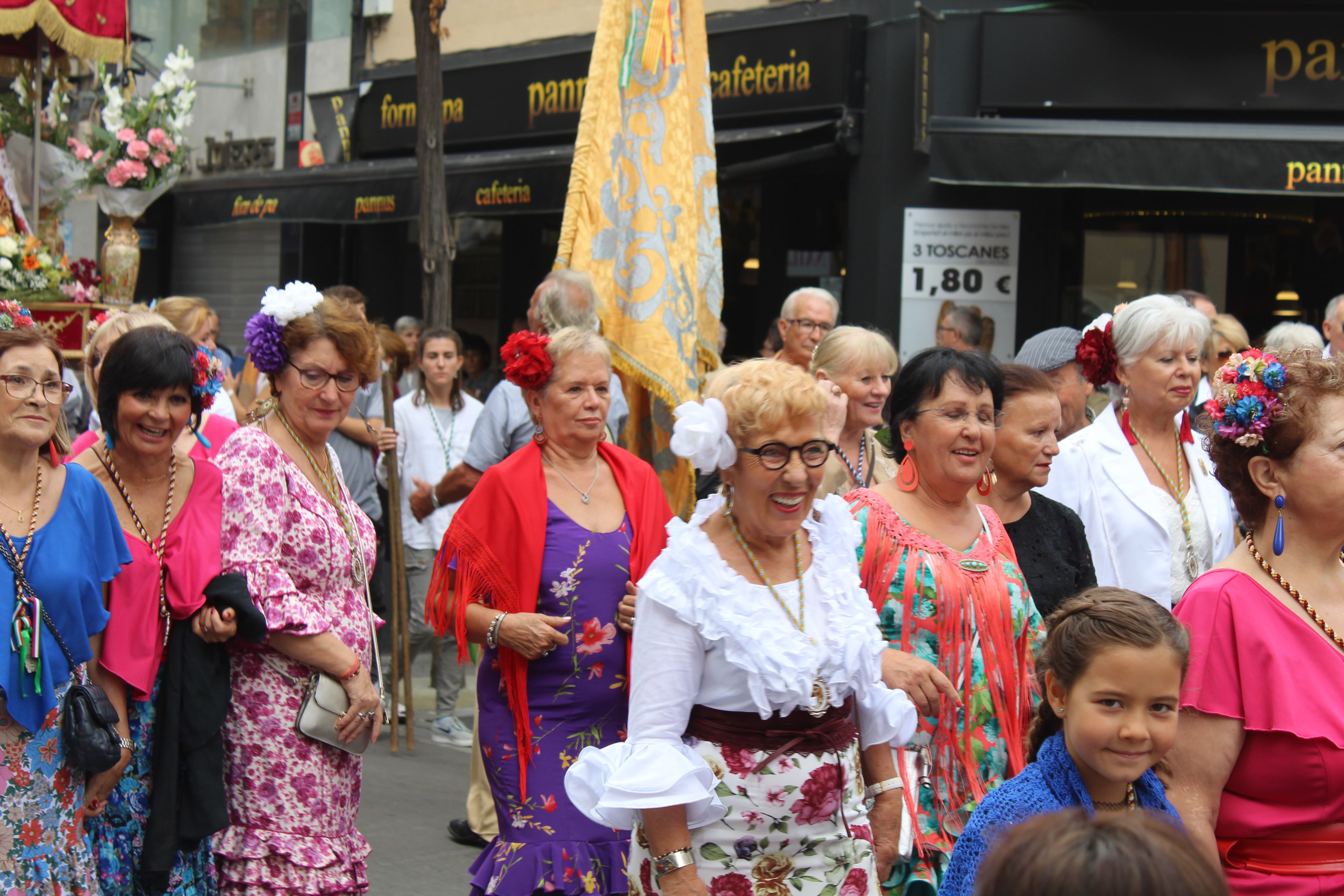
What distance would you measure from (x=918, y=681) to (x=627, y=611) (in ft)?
3.56

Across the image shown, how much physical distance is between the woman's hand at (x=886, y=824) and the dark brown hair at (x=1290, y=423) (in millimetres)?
994

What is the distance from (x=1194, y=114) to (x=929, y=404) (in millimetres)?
7601

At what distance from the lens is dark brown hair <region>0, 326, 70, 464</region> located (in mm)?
3490

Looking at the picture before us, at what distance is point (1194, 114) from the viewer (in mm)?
10008

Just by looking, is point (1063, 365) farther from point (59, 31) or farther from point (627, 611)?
point (59, 31)

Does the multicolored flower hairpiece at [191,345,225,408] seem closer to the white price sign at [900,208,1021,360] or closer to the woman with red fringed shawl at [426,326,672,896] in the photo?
the woman with red fringed shawl at [426,326,672,896]

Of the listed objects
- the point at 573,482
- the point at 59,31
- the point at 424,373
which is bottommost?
the point at 573,482

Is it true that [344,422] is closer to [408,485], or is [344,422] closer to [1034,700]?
[408,485]

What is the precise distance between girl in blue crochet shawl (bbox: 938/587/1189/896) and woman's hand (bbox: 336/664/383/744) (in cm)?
194

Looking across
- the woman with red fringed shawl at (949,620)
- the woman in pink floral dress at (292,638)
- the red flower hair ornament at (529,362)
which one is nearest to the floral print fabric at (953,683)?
the woman with red fringed shawl at (949,620)

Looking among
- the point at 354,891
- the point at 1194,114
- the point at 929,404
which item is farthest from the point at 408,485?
the point at 1194,114

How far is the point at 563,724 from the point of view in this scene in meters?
3.95

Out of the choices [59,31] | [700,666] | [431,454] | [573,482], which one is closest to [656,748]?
[700,666]

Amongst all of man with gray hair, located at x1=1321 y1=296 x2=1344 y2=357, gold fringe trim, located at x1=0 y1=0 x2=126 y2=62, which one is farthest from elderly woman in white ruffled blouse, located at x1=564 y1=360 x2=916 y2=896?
gold fringe trim, located at x1=0 y1=0 x2=126 y2=62
